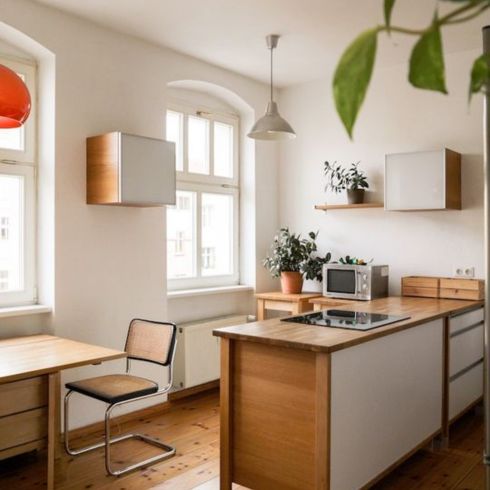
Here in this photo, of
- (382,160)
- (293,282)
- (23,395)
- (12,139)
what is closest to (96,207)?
(12,139)

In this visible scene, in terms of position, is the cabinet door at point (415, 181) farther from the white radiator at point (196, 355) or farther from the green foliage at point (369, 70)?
the green foliage at point (369, 70)

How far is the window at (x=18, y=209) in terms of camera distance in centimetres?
356

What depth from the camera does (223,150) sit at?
5.32m

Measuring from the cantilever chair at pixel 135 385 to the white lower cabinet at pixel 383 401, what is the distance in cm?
119

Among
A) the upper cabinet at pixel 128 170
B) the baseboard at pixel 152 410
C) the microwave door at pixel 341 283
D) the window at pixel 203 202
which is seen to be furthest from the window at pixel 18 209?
the microwave door at pixel 341 283

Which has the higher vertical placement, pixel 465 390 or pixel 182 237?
pixel 182 237

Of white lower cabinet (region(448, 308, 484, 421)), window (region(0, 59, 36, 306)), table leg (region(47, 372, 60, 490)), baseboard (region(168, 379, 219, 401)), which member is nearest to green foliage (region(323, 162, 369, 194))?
white lower cabinet (region(448, 308, 484, 421))

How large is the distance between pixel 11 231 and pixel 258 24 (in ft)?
7.24

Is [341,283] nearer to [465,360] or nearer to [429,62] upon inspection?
[465,360]

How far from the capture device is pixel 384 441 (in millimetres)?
2852

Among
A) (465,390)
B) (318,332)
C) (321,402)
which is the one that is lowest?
(465,390)

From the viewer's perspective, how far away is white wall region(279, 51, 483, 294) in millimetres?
4438

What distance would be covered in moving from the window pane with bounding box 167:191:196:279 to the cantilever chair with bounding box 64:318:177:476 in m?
1.22

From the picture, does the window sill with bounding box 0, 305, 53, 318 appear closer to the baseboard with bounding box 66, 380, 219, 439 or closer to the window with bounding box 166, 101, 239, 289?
the baseboard with bounding box 66, 380, 219, 439
